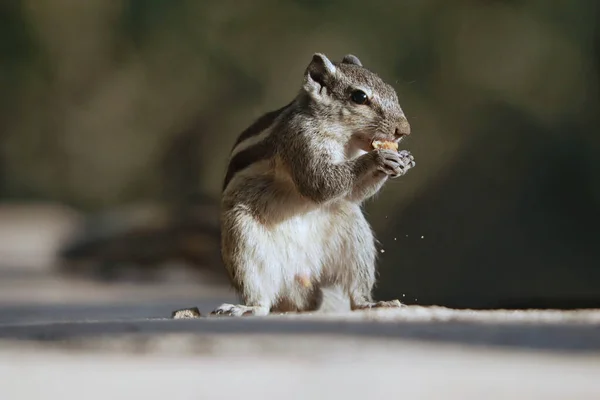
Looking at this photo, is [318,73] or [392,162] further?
[318,73]

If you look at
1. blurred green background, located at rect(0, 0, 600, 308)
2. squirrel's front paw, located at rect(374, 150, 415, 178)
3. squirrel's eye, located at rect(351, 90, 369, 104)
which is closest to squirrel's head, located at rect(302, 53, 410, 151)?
squirrel's eye, located at rect(351, 90, 369, 104)

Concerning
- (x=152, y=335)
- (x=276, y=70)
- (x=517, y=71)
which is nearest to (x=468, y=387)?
(x=152, y=335)

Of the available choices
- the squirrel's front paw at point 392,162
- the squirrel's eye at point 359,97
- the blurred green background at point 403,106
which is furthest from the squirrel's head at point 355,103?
the blurred green background at point 403,106

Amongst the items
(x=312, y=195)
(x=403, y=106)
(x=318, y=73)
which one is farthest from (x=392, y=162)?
(x=403, y=106)

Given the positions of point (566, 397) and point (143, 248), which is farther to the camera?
point (143, 248)

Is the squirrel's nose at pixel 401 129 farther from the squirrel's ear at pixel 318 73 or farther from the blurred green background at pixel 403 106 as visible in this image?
the blurred green background at pixel 403 106

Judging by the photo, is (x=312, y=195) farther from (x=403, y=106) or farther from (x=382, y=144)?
(x=403, y=106)

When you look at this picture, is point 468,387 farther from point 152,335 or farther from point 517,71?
point 517,71
